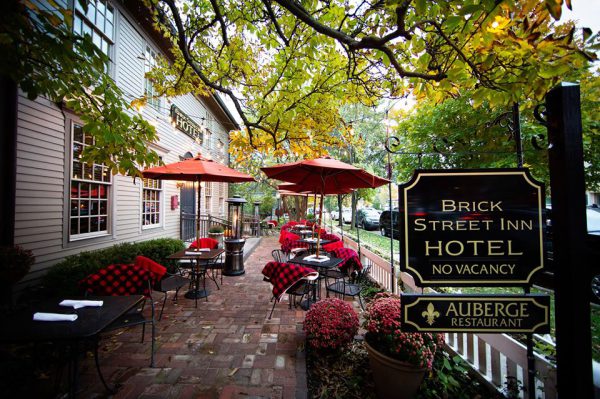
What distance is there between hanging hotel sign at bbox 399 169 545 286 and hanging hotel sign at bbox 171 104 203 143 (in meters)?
8.53

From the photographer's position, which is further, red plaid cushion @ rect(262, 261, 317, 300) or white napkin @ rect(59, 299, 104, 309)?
red plaid cushion @ rect(262, 261, 317, 300)

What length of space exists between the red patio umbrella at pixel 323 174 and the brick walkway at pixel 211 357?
78.7 inches

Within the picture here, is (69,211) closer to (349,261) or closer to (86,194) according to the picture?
(86,194)

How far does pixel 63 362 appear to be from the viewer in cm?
240

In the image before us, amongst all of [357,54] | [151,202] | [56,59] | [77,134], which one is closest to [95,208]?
[77,134]

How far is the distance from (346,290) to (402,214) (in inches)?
107

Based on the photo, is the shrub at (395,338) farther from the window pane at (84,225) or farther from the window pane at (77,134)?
the window pane at (77,134)

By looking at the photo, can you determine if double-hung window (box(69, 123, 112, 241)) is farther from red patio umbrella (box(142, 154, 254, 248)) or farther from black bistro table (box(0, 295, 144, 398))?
black bistro table (box(0, 295, 144, 398))

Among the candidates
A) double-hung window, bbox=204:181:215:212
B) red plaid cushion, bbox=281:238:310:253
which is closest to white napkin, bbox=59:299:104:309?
red plaid cushion, bbox=281:238:310:253

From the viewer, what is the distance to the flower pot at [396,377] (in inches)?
89.0

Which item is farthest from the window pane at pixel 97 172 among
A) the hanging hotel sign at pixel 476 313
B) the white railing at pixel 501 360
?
the white railing at pixel 501 360

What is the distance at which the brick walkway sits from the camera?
2434mm

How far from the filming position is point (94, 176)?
5.54 meters

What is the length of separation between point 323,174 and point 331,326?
2624mm
